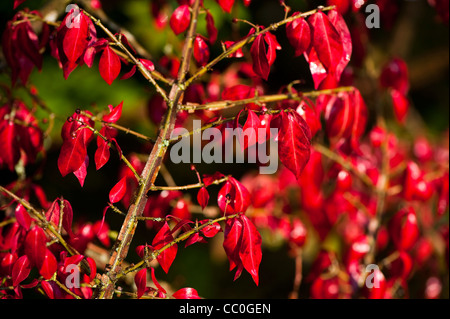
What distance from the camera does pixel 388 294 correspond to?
4.68 ft

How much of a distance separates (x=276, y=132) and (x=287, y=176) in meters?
0.94

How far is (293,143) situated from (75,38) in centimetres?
46

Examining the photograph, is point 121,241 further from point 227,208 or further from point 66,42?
point 66,42

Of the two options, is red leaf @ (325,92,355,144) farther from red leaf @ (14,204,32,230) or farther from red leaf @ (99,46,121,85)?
red leaf @ (14,204,32,230)

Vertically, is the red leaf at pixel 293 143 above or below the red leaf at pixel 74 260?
above

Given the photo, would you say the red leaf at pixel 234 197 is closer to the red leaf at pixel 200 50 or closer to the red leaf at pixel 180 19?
the red leaf at pixel 200 50

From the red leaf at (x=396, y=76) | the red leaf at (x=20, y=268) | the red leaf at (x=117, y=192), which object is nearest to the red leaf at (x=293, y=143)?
the red leaf at (x=117, y=192)

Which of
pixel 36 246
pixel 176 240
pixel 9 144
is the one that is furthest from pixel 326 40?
pixel 9 144

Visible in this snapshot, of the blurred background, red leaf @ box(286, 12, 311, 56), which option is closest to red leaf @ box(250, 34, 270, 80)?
red leaf @ box(286, 12, 311, 56)

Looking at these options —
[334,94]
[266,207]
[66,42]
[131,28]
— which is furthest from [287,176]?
[131,28]

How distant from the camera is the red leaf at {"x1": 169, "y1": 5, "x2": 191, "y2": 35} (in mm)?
1089

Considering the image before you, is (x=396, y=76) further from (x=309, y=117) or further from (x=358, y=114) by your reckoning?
(x=309, y=117)

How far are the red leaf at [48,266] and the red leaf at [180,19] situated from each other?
58 centimetres

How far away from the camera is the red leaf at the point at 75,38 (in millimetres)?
860
